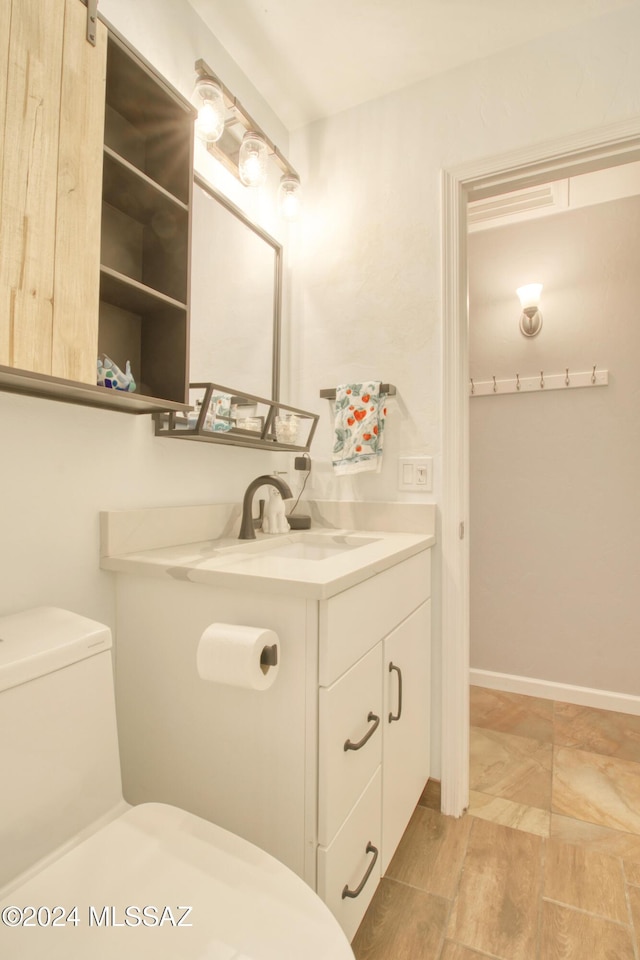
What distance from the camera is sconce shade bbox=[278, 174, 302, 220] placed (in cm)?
177

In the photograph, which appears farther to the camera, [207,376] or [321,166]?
[321,166]

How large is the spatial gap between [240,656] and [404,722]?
0.72m

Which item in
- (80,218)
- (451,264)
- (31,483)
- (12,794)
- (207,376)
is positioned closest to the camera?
(12,794)

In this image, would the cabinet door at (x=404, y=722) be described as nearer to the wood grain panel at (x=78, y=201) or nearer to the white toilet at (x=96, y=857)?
the white toilet at (x=96, y=857)

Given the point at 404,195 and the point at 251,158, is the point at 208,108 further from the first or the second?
the point at 404,195

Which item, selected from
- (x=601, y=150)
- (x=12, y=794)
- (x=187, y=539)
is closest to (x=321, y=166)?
(x=601, y=150)

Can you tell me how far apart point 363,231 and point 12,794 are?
6.26 feet

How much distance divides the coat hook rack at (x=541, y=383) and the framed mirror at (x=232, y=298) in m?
1.21

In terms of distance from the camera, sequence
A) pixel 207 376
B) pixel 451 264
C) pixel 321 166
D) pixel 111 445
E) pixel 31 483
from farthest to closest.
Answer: pixel 321 166 → pixel 451 264 → pixel 207 376 → pixel 111 445 → pixel 31 483

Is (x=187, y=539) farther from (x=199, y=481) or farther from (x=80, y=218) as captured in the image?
(x=80, y=218)

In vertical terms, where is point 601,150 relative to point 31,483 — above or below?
above

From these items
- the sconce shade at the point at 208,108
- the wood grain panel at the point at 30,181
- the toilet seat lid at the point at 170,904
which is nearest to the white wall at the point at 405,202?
the sconce shade at the point at 208,108

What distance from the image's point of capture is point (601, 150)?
1.49m

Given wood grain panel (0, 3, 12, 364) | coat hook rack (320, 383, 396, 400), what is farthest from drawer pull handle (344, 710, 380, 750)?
coat hook rack (320, 383, 396, 400)
